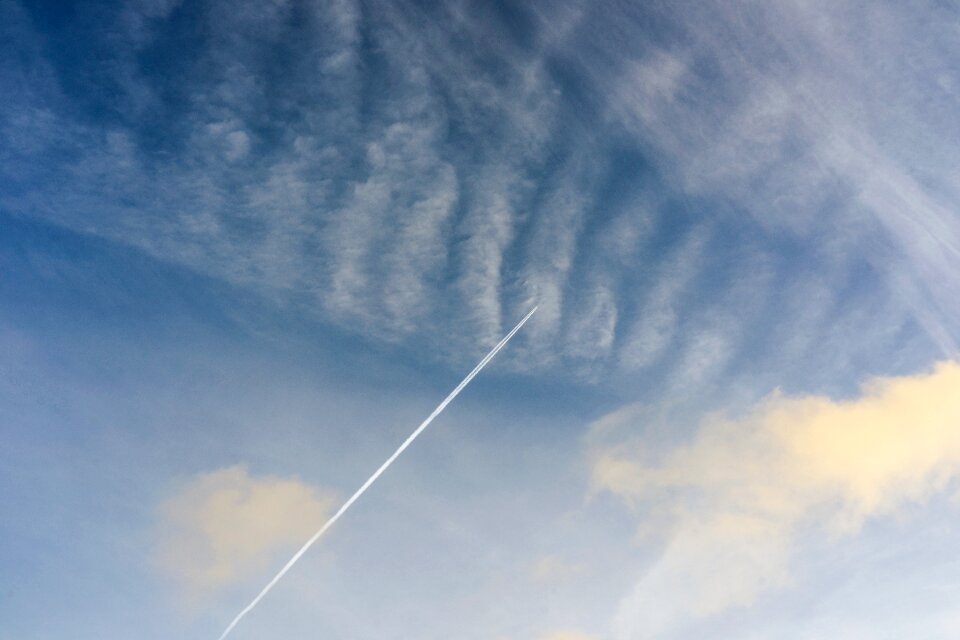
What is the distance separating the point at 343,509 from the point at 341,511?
553mm

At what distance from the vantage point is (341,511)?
343 ft

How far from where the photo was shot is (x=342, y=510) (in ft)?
343

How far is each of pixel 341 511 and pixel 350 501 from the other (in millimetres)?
2414

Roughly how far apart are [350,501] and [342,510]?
2176mm

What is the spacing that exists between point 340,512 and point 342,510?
1.93 ft

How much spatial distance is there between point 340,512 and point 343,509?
926mm

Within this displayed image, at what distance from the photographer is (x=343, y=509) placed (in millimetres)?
105000

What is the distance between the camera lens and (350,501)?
348ft

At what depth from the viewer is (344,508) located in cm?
10531

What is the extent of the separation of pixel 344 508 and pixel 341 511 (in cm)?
89

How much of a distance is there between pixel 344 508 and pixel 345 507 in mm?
392

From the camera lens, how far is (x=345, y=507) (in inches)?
4161

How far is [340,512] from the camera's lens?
104188mm

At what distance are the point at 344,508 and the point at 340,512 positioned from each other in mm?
1265
